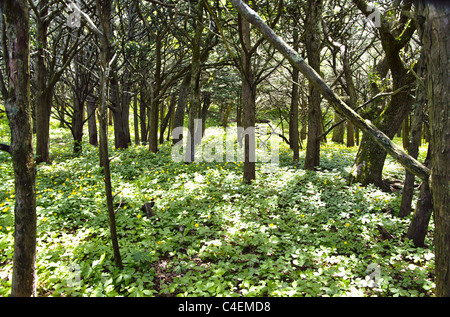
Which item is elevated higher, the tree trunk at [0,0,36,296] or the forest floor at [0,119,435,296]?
the tree trunk at [0,0,36,296]

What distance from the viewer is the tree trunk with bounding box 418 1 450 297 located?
1.77 m

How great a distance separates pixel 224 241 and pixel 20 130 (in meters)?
2.96

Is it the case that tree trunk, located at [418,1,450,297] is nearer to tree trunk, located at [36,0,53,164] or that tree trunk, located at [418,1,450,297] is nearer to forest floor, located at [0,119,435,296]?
forest floor, located at [0,119,435,296]

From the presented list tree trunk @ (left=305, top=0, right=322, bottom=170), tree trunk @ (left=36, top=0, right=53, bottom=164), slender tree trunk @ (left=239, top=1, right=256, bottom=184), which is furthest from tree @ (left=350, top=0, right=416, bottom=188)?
tree trunk @ (left=36, top=0, right=53, bottom=164)

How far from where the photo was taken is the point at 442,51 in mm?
1779

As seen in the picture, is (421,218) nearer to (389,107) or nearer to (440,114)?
(440,114)

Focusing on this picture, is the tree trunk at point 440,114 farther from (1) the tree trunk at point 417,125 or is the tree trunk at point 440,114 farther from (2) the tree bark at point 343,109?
(1) the tree trunk at point 417,125

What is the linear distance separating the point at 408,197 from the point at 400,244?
3.61ft

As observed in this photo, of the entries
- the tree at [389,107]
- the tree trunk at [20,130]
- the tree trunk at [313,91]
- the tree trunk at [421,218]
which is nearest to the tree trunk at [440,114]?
the tree trunk at [421,218]

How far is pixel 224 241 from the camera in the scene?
4.17m

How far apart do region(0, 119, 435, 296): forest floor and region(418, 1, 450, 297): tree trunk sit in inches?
49.7

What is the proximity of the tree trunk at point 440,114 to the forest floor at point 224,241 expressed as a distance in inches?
49.7
